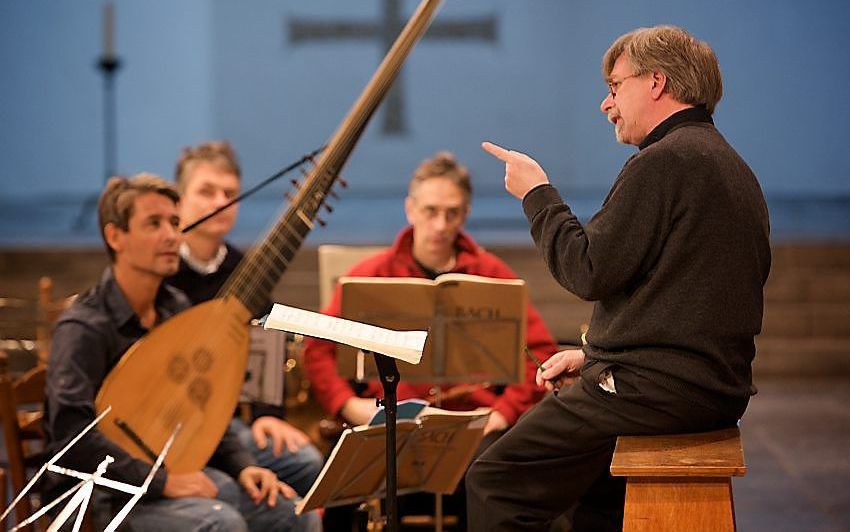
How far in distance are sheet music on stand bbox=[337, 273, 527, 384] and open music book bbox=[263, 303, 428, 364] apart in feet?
3.55

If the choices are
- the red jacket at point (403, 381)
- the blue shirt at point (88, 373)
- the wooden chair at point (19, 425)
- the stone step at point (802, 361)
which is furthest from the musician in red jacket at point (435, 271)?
the stone step at point (802, 361)

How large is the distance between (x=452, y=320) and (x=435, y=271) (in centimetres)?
60

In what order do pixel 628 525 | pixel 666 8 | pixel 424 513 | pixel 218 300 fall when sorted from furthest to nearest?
pixel 666 8, pixel 424 513, pixel 218 300, pixel 628 525

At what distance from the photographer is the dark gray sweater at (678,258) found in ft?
9.55

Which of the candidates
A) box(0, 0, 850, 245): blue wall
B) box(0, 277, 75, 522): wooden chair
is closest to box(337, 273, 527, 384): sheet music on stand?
box(0, 277, 75, 522): wooden chair

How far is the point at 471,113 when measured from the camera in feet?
37.8

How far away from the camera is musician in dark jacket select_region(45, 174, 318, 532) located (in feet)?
11.7

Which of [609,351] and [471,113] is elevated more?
[471,113]

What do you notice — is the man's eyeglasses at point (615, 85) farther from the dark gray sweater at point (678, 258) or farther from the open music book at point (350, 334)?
the open music book at point (350, 334)

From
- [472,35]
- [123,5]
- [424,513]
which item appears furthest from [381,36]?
[424,513]

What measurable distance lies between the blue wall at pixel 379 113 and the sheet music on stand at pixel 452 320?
23.1 ft

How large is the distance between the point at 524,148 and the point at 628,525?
346 inches

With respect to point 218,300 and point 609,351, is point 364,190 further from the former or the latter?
point 609,351

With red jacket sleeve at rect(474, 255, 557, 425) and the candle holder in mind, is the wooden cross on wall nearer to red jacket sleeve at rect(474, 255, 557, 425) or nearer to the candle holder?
the candle holder
